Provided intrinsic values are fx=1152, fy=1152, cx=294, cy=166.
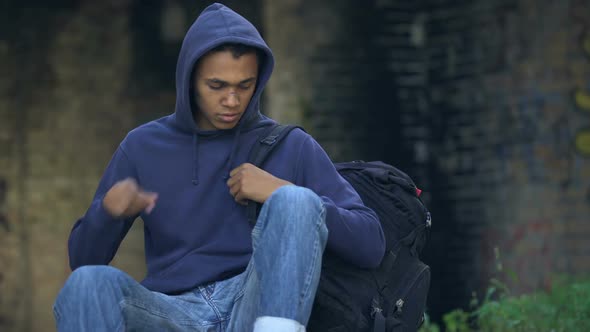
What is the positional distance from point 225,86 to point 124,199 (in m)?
0.53

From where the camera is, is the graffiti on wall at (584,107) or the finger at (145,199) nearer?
the finger at (145,199)

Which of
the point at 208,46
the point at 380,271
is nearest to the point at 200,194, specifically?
the point at 208,46

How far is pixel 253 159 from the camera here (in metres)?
3.68

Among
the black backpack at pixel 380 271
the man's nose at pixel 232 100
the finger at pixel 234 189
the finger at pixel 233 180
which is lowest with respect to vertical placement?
the black backpack at pixel 380 271

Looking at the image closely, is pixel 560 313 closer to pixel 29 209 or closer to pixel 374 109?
pixel 374 109

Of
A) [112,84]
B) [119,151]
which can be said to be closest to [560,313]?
[119,151]

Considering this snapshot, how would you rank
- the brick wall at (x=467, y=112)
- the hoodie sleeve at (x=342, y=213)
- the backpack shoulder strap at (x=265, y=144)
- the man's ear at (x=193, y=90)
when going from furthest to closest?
the brick wall at (x=467, y=112) < the man's ear at (x=193, y=90) < the backpack shoulder strap at (x=265, y=144) < the hoodie sleeve at (x=342, y=213)

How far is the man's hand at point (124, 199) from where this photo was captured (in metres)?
3.50

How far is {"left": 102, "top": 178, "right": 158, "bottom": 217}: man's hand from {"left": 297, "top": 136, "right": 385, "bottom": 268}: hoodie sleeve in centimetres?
52

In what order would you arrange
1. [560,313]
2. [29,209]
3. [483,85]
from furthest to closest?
[29,209] → [483,85] → [560,313]

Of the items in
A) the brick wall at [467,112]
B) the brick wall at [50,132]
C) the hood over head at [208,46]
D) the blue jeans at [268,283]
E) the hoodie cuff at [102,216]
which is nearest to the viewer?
the blue jeans at [268,283]

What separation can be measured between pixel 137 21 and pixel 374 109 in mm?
2481

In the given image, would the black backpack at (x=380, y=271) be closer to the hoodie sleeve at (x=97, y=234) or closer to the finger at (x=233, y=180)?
the finger at (x=233, y=180)

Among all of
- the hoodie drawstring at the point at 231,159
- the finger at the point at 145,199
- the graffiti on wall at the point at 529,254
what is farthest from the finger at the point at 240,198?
the graffiti on wall at the point at 529,254
